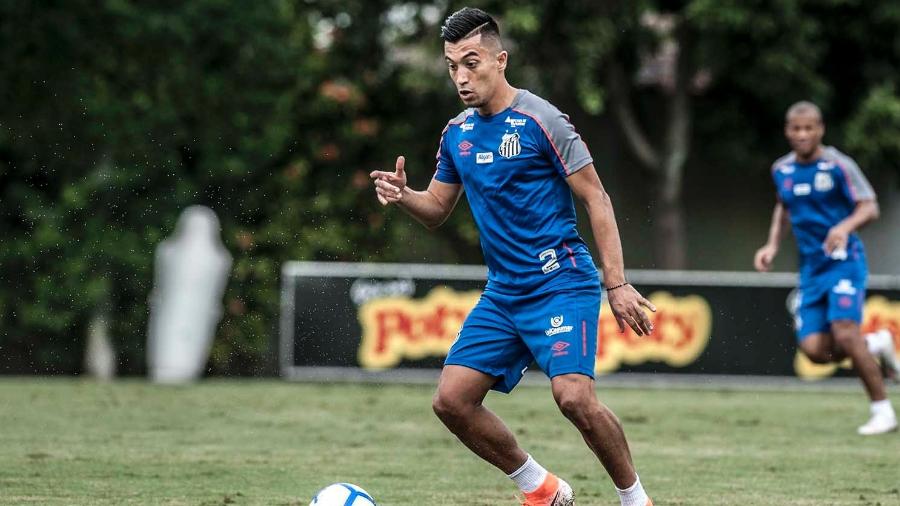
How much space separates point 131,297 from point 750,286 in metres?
8.49

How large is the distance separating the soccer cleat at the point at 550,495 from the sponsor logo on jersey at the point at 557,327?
75 cm

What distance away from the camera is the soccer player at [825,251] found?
1168 cm

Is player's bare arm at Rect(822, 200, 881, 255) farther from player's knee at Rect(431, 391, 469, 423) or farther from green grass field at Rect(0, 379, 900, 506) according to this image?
player's knee at Rect(431, 391, 469, 423)

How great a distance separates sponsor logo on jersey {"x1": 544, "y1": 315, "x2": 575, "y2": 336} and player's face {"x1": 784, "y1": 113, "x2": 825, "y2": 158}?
5.48 m

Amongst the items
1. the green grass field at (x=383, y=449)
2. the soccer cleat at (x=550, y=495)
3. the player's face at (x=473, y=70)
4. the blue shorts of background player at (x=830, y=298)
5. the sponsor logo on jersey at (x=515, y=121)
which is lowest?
the green grass field at (x=383, y=449)

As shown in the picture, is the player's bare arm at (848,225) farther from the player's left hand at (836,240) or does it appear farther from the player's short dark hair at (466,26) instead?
the player's short dark hair at (466,26)

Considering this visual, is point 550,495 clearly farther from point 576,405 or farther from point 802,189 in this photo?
point 802,189

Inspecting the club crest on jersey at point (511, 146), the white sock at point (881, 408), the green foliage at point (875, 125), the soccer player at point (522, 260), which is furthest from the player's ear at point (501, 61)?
the green foliage at point (875, 125)

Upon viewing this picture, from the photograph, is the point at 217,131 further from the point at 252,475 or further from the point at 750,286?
the point at 252,475

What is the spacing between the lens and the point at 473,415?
22.2 ft

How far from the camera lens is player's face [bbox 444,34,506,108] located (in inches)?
263

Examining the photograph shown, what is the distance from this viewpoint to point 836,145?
976 inches

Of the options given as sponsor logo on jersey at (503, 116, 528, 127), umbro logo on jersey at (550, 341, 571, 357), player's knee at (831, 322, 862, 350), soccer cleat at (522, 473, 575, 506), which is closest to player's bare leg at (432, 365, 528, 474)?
soccer cleat at (522, 473, 575, 506)

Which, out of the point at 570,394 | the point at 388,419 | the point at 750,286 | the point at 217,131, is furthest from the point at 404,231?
the point at 570,394
